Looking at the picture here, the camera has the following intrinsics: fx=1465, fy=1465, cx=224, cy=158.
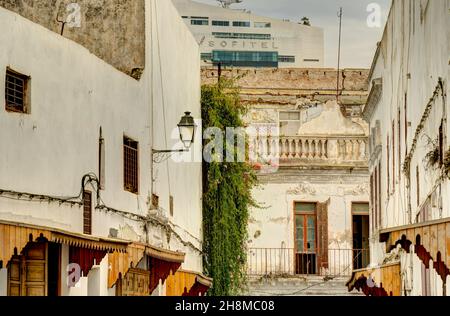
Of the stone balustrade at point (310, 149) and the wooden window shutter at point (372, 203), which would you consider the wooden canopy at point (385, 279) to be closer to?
the wooden window shutter at point (372, 203)

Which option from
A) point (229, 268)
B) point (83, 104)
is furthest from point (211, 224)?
point (83, 104)

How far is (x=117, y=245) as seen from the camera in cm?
1934

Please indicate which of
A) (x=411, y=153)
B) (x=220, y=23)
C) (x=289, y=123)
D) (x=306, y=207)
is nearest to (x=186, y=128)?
(x=411, y=153)

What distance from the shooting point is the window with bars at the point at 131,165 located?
2284 centimetres

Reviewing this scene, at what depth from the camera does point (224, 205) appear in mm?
32062

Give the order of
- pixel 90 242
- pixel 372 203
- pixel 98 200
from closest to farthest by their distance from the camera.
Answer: pixel 90 242, pixel 98 200, pixel 372 203

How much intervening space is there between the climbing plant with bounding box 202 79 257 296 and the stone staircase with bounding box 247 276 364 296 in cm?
228

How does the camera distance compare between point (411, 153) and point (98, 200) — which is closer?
point (98, 200)

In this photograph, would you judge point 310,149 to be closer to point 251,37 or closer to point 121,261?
point 251,37

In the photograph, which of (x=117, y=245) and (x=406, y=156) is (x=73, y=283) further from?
(x=406, y=156)

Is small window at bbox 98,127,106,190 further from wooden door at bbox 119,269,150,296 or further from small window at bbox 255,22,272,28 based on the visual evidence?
small window at bbox 255,22,272,28

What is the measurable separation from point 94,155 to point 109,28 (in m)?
4.59

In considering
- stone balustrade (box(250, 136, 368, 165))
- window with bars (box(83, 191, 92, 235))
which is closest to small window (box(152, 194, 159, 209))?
window with bars (box(83, 191, 92, 235))

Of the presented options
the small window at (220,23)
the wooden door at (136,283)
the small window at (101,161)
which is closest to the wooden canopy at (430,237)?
the small window at (101,161)
